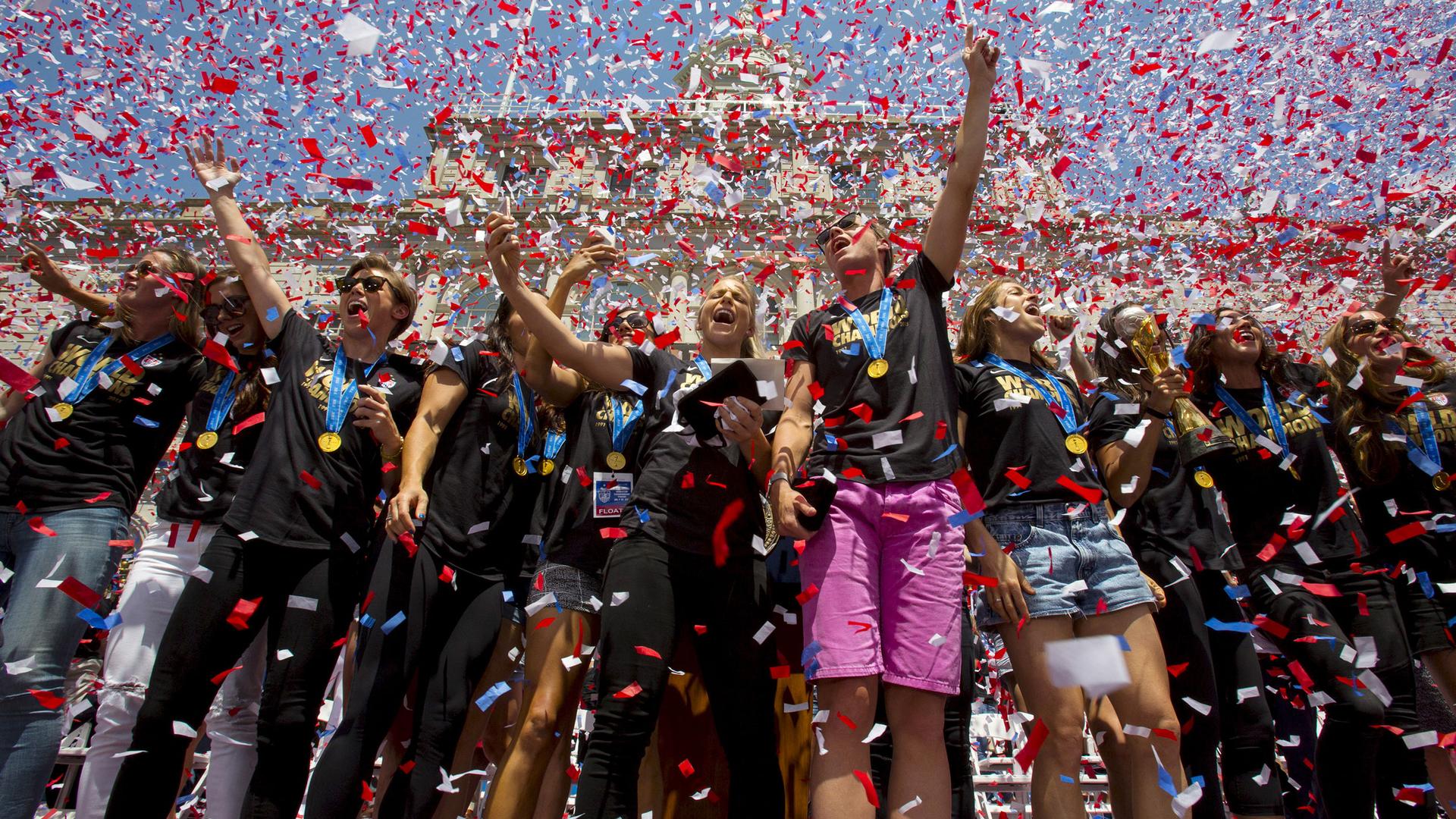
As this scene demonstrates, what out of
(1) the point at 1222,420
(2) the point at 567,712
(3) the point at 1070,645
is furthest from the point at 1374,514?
(2) the point at 567,712

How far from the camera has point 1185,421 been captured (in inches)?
144

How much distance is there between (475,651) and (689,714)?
975 mm

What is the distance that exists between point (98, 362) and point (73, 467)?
0.54 metres

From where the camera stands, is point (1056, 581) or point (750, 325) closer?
point (1056, 581)

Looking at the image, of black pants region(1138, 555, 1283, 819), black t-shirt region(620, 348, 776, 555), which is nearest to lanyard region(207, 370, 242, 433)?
black t-shirt region(620, 348, 776, 555)

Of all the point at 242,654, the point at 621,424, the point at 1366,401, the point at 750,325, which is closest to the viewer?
the point at 242,654

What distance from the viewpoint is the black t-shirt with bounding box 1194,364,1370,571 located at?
340 cm

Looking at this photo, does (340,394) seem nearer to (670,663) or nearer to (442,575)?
(442,575)

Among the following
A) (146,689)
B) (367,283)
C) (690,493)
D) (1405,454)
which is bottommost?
(146,689)

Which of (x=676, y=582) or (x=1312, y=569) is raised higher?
(x=1312, y=569)

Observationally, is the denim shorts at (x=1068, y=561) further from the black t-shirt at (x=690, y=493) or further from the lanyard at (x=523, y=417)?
the lanyard at (x=523, y=417)

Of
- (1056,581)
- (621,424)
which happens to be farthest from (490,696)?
(1056,581)

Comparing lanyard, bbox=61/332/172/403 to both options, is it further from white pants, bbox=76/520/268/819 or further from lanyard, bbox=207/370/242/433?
white pants, bbox=76/520/268/819

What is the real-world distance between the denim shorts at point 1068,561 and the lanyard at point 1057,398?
0.38 meters
